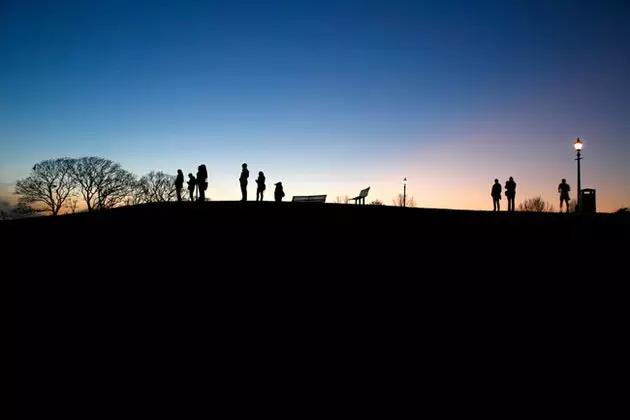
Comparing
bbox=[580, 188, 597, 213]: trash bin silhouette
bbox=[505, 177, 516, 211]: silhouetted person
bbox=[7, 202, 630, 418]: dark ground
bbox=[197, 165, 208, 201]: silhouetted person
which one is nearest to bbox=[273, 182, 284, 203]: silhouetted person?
bbox=[197, 165, 208, 201]: silhouetted person

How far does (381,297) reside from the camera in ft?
30.2

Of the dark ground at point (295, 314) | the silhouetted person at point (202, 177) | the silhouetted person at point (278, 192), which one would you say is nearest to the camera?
the dark ground at point (295, 314)

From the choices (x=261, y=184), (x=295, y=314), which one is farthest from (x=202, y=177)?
(x=295, y=314)

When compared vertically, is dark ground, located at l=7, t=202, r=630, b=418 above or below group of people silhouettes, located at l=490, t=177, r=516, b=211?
below

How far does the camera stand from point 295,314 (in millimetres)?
8547

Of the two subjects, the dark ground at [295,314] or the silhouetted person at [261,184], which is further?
the silhouetted person at [261,184]

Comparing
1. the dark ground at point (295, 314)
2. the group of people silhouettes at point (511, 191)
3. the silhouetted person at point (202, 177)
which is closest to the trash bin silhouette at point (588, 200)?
the group of people silhouettes at point (511, 191)

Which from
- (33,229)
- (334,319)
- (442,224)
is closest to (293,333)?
(334,319)

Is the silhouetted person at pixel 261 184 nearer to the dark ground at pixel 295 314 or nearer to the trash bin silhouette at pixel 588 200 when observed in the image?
the dark ground at pixel 295 314

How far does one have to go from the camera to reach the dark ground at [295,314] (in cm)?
677

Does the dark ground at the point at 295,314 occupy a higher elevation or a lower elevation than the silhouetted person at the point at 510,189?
lower

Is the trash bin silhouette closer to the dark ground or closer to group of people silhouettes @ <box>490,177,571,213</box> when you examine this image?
group of people silhouettes @ <box>490,177,571,213</box>

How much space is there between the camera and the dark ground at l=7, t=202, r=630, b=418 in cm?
677

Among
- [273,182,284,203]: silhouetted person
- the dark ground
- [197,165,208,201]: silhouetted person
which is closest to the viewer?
the dark ground
